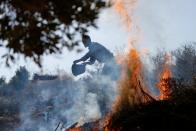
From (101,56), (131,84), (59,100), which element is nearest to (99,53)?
(101,56)

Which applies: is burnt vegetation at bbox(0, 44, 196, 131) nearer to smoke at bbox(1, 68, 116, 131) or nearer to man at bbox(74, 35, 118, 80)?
smoke at bbox(1, 68, 116, 131)

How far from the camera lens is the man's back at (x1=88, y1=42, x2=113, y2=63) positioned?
4875 centimetres

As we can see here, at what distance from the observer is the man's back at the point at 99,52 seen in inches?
1919

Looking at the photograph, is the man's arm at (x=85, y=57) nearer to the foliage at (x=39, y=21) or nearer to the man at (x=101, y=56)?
the man at (x=101, y=56)

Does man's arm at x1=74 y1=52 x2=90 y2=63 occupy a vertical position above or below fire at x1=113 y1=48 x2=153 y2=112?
above

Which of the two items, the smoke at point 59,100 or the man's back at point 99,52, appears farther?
the man's back at point 99,52

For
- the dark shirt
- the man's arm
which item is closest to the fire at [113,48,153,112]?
the dark shirt

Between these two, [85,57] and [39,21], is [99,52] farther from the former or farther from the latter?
[39,21]

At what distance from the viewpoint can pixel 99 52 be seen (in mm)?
49406

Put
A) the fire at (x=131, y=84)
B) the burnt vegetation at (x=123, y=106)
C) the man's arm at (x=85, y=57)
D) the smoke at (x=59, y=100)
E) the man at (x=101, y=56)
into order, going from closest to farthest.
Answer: the burnt vegetation at (x=123, y=106), the fire at (x=131, y=84), the smoke at (x=59, y=100), the man at (x=101, y=56), the man's arm at (x=85, y=57)

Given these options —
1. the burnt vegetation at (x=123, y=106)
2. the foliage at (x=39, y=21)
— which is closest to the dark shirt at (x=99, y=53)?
the burnt vegetation at (x=123, y=106)

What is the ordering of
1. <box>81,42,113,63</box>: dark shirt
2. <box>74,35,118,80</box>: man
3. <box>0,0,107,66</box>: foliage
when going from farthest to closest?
<box>81,42,113,63</box>: dark shirt
<box>74,35,118,80</box>: man
<box>0,0,107,66</box>: foliage

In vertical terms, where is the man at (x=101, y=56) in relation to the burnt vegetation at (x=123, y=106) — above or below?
above

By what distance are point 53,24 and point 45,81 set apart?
44.9 m
